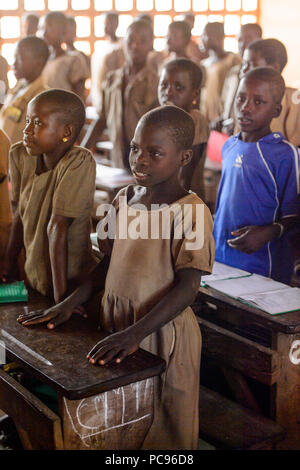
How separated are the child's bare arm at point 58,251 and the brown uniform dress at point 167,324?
0.30m

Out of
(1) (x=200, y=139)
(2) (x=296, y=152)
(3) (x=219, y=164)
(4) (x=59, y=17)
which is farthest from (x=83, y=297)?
(4) (x=59, y=17)

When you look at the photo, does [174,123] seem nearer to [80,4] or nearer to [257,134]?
[257,134]

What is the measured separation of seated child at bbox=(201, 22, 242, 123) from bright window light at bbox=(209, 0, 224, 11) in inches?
152

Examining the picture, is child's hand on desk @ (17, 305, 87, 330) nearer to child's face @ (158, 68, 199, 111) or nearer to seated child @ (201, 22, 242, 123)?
child's face @ (158, 68, 199, 111)

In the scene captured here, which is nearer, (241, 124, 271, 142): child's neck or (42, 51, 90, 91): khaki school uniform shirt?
(241, 124, 271, 142): child's neck

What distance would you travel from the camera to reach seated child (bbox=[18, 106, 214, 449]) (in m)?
1.96

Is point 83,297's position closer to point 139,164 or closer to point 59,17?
point 139,164

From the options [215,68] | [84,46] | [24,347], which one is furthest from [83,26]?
[24,347]

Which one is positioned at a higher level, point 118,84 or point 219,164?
point 118,84

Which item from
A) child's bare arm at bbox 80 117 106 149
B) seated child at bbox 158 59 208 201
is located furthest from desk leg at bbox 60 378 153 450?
child's bare arm at bbox 80 117 106 149

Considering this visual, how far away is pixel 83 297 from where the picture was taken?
7.27ft

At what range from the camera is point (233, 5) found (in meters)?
10.9
